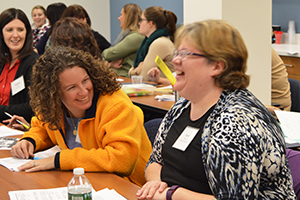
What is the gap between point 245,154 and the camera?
0.99m

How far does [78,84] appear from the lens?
62.6 inches

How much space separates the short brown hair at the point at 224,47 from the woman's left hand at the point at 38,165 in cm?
84

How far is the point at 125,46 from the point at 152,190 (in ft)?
12.0

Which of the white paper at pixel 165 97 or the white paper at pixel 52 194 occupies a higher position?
the white paper at pixel 165 97

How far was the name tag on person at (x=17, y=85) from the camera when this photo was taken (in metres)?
2.78

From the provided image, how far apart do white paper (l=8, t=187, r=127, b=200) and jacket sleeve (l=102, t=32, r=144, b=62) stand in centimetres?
353

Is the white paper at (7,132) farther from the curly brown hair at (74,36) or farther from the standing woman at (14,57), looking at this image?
the curly brown hair at (74,36)

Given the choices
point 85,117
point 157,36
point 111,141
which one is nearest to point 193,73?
point 111,141

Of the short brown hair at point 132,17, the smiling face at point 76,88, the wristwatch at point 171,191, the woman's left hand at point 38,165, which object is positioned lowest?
the woman's left hand at point 38,165

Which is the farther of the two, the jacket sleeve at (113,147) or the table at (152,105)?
the table at (152,105)

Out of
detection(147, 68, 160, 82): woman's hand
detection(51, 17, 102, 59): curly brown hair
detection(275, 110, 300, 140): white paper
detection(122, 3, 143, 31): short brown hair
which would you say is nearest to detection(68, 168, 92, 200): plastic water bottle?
detection(275, 110, 300, 140): white paper

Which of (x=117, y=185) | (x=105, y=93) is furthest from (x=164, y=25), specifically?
(x=117, y=185)

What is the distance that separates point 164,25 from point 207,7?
5.39 feet

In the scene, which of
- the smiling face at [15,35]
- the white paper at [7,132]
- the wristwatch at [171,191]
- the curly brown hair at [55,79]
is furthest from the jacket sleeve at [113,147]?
the smiling face at [15,35]
